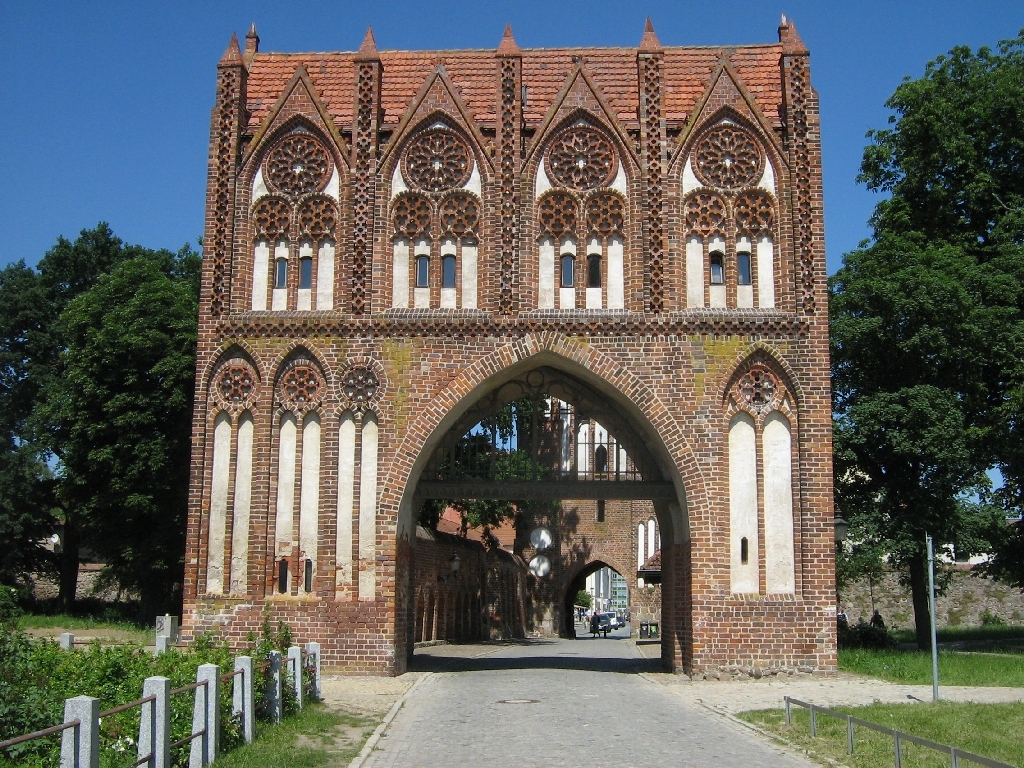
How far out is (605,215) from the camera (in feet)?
70.6

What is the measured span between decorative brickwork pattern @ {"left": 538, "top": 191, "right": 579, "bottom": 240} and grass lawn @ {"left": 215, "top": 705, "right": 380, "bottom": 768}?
10.3 metres

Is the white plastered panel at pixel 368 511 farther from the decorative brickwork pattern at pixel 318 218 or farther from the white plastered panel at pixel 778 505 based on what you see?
the white plastered panel at pixel 778 505

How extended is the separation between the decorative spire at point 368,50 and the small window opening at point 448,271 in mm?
4271

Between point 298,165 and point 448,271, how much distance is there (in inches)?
144

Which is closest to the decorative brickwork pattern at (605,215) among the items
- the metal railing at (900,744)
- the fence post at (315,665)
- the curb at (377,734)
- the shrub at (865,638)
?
the curb at (377,734)

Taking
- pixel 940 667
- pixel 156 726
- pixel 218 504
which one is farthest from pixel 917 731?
pixel 218 504

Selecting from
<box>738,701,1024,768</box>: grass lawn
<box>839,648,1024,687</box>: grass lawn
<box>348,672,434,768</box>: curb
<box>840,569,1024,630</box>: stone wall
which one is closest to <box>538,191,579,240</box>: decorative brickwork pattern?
<box>348,672,434,768</box>: curb

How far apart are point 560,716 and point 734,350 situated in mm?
8674

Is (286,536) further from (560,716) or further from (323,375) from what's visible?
(560,716)

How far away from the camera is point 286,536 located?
20531mm

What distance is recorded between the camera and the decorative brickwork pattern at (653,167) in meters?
21.0

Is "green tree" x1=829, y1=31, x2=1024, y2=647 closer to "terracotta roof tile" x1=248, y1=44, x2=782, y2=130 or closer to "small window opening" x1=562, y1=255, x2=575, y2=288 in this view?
"terracotta roof tile" x1=248, y1=44, x2=782, y2=130

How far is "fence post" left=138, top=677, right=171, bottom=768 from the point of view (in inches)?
357

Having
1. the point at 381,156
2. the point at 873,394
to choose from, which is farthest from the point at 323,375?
the point at 873,394
